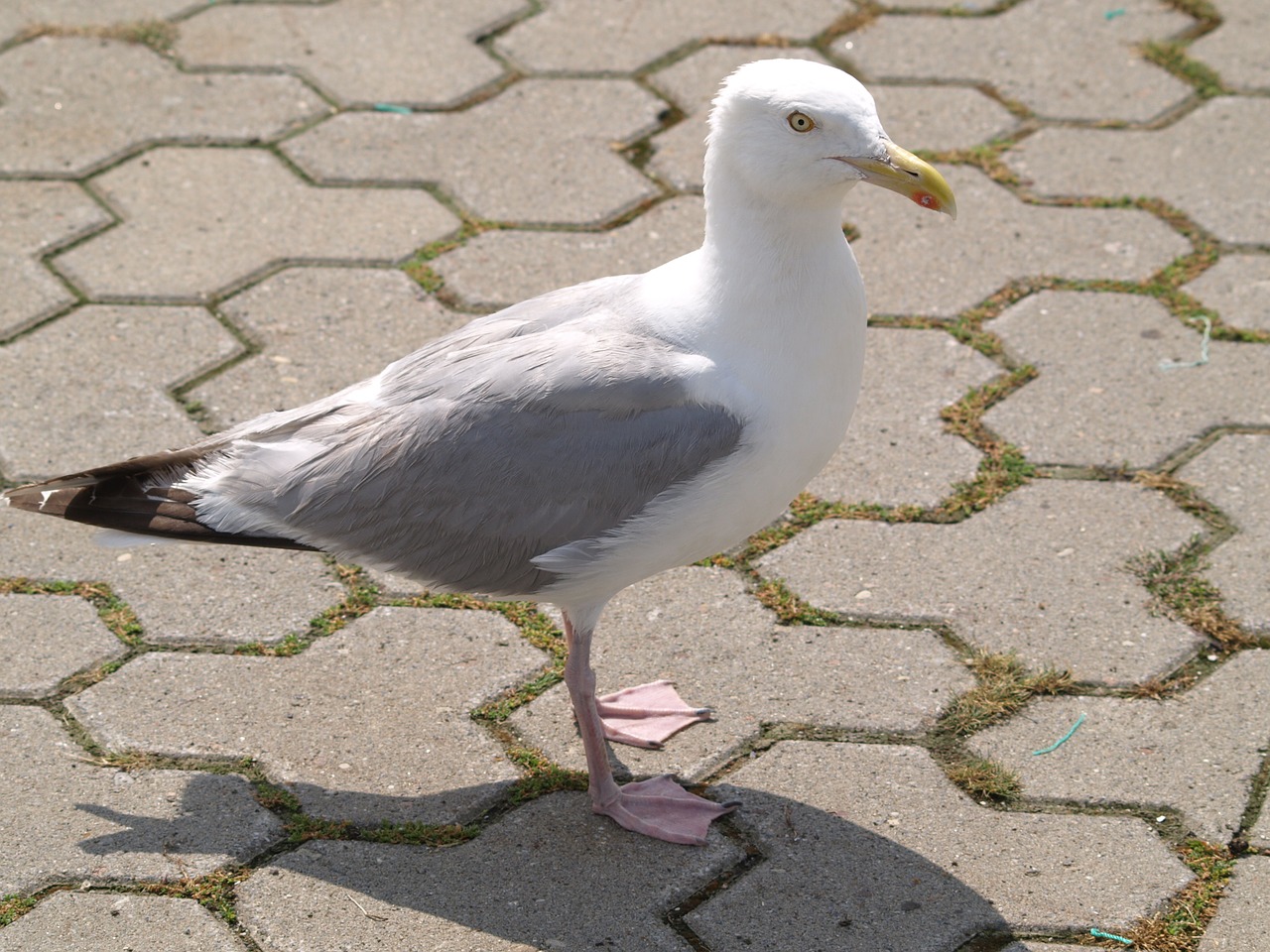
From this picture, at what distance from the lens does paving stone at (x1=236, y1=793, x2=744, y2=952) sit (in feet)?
9.70

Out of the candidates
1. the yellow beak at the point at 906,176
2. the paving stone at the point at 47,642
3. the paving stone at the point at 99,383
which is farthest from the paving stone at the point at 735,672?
the paving stone at the point at 99,383

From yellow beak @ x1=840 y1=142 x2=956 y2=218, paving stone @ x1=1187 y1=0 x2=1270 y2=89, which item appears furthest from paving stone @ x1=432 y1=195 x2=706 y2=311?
paving stone @ x1=1187 y1=0 x2=1270 y2=89

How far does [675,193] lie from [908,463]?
4.58 feet

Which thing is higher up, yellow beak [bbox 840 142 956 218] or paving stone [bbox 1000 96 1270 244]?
yellow beak [bbox 840 142 956 218]

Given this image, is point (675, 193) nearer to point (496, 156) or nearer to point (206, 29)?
point (496, 156)

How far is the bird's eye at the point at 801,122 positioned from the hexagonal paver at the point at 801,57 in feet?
6.81

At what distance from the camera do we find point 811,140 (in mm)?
2908

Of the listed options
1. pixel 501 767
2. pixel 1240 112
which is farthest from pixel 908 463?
pixel 1240 112

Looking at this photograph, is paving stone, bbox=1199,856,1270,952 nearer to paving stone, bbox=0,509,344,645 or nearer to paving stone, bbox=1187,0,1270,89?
paving stone, bbox=0,509,344,645

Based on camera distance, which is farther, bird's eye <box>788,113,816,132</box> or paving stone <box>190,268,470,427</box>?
paving stone <box>190,268,470,427</box>

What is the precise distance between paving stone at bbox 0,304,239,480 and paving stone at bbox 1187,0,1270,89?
3.63 meters

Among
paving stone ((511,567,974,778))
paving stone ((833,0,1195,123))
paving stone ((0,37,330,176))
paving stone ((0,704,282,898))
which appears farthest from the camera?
paving stone ((833,0,1195,123))

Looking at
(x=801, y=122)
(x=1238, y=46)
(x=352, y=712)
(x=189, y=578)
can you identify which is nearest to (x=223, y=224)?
(x=189, y=578)

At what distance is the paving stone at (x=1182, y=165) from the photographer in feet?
16.1
